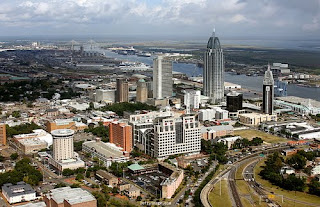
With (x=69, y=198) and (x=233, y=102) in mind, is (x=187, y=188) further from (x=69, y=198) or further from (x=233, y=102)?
(x=233, y=102)

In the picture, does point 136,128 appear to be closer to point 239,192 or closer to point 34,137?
point 34,137

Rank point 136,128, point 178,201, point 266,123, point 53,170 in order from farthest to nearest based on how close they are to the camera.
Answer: point 266,123 < point 136,128 < point 53,170 < point 178,201

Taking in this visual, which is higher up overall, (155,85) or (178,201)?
(155,85)

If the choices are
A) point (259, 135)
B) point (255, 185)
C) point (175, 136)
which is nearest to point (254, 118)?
point (259, 135)

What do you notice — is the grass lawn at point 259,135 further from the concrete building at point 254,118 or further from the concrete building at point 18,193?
the concrete building at point 18,193

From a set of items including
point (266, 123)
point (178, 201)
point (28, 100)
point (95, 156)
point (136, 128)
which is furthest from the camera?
point (28, 100)

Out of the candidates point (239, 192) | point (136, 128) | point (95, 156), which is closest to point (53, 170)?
point (95, 156)

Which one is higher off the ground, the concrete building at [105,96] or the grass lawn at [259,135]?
the concrete building at [105,96]

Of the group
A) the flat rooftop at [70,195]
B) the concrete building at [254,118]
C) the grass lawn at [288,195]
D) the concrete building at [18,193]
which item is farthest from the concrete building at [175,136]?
the concrete building at [254,118]
